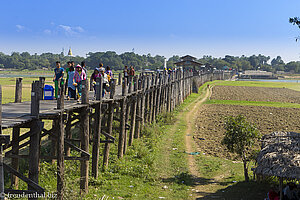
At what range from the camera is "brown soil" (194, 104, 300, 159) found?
17.6 m

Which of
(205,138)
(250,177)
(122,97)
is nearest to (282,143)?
(250,177)

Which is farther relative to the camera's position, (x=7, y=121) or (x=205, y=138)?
(x=205, y=138)

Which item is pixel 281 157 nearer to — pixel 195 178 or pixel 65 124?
pixel 195 178

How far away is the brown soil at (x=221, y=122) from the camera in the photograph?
17.6 metres

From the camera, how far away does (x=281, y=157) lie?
31.1 feet

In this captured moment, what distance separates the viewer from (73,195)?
935 cm

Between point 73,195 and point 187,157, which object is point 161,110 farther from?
point 73,195

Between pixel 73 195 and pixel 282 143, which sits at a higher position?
pixel 282 143

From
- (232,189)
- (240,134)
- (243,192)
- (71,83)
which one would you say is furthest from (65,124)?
(243,192)

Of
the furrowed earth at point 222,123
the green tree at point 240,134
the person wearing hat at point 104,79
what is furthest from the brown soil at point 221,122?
the person wearing hat at point 104,79

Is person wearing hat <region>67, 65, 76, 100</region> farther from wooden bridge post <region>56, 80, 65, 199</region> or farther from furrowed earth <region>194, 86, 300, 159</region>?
furrowed earth <region>194, 86, 300, 159</region>

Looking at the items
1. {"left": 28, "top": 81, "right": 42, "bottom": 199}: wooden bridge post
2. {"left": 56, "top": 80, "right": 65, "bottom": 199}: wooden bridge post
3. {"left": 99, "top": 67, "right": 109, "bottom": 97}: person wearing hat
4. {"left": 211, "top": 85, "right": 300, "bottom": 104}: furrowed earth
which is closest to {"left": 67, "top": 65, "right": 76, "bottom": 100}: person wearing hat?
{"left": 99, "top": 67, "right": 109, "bottom": 97}: person wearing hat

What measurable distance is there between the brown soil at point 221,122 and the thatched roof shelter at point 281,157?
5.23 meters

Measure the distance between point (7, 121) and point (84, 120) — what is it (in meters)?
3.84
